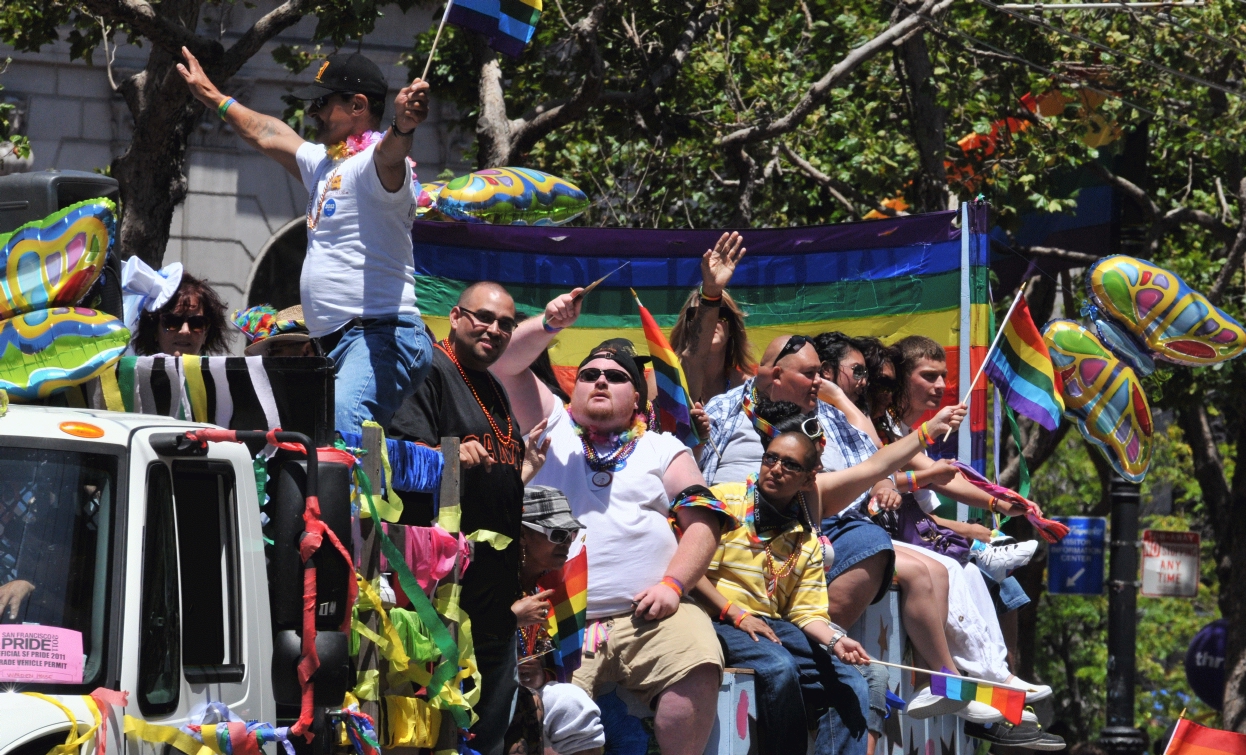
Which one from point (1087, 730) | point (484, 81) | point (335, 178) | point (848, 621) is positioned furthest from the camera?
point (1087, 730)

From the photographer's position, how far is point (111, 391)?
5152 millimetres

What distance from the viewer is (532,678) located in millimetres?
6113

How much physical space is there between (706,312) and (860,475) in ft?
4.03

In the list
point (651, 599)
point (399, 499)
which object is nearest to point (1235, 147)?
point (651, 599)

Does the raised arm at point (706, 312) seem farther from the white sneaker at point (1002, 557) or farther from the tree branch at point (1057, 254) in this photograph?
the tree branch at point (1057, 254)

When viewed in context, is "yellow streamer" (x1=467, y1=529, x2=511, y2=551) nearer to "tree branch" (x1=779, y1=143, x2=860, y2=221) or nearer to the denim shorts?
the denim shorts

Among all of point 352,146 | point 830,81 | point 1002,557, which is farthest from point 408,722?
point 830,81

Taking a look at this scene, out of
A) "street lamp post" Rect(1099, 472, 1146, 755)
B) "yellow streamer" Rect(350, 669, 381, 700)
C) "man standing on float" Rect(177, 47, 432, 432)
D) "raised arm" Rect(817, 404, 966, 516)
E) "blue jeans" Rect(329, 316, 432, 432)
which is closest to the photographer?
"yellow streamer" Rect(350, 669, 381, 700)

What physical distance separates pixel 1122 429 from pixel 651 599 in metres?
5.10

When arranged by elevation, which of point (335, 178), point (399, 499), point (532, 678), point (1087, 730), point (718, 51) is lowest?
point (1087, 730)

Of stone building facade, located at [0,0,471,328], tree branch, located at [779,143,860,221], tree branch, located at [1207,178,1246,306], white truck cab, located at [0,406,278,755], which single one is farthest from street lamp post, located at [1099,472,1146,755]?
white truck cab, located at [0,406,278,755]

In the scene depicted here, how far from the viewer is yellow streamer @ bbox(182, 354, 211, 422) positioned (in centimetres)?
505

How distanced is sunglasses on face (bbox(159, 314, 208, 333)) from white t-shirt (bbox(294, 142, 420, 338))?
0.86 meters

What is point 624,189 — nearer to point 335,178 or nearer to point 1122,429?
point 1122,429
